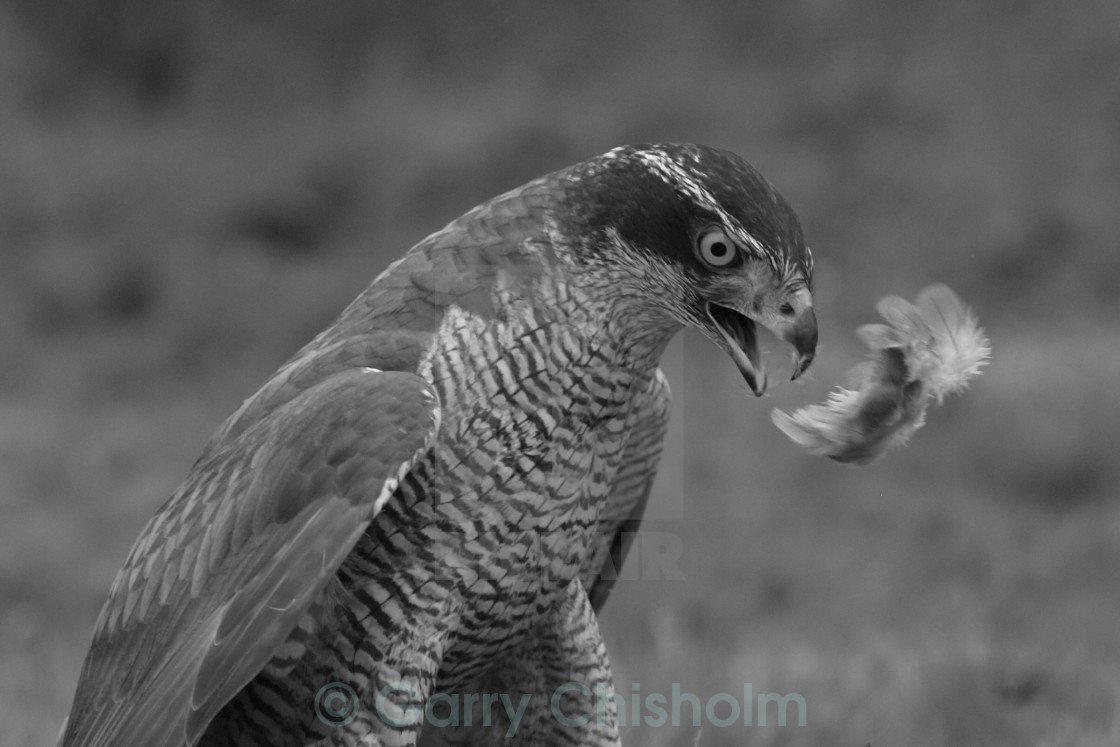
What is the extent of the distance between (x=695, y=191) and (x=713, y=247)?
11 cm

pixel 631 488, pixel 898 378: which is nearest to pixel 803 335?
pixel 898 378

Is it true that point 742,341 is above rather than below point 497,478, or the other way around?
above

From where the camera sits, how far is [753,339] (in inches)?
114

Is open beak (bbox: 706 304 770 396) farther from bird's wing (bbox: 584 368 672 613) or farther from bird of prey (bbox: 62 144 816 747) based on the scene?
bird's wing (bbox: 584 368 672 613)

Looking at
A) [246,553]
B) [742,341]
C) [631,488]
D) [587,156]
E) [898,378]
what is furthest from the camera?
[587,156]

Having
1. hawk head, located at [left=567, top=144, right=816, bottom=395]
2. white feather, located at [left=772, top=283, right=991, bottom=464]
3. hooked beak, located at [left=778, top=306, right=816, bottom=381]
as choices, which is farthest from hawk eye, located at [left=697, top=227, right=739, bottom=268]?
white feather, located at [left=772, top=283, right=991, bottom=464]

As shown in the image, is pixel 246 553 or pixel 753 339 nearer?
pixel 246 553

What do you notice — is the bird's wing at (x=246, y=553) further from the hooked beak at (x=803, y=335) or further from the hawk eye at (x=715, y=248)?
the hooked beak at (x=803, y=335)

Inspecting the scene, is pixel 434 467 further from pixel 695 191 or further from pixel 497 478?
pixel 695 191

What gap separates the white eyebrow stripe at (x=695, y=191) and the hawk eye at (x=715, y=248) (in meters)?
0.03

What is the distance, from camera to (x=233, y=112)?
29.1 feet

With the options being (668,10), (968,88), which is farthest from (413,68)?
(968,88)

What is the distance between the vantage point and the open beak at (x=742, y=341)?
2.81 m

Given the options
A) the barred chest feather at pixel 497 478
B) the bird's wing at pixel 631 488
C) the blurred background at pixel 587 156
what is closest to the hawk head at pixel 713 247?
the barred chest feather at pixel 497 478
